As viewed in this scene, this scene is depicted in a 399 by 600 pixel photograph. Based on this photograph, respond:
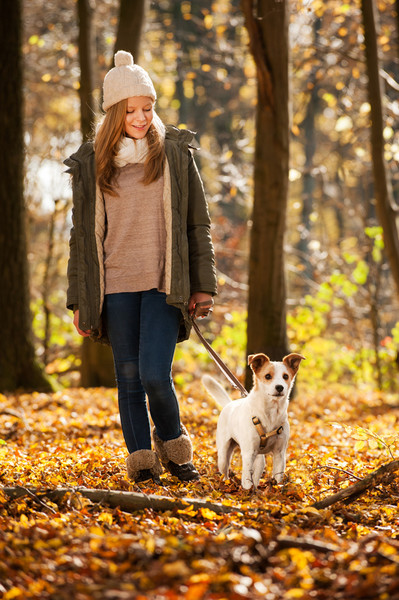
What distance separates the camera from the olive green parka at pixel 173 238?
4176 mm

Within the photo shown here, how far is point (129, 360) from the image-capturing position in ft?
14.0

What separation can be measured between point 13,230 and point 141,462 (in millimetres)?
5704

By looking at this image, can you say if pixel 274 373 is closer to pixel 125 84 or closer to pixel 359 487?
pixel 359 487

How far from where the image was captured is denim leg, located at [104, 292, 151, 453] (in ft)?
13.9

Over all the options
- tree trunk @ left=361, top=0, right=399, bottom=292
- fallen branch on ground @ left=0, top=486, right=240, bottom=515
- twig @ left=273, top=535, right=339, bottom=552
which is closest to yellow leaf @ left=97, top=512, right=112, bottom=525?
fallen branch on ground @ left=0, top=486, right=240, bottom=515

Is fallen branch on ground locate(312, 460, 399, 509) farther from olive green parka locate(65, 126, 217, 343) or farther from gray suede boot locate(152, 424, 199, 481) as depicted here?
olive green parka locate(65, 126, 217, 343)

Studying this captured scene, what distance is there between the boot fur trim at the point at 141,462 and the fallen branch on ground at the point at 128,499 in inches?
22.7

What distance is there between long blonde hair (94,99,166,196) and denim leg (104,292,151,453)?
0.67 meters

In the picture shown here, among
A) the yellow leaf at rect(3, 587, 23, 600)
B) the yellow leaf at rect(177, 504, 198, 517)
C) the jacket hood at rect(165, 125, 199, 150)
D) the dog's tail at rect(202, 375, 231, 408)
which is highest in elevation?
the jacket hood at rect(165, 125, 199, 150)

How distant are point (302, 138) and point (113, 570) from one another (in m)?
25.5

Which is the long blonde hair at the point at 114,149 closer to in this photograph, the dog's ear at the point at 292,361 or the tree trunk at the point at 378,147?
the dog's ear at the point at 292,361

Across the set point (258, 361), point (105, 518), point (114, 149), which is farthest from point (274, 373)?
point (114, 149)

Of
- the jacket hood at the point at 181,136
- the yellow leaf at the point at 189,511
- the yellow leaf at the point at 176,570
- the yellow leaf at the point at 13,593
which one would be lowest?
the yellow leaf at the point at 189,511

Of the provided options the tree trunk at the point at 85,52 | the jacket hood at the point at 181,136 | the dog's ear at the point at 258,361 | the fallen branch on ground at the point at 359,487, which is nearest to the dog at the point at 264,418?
the dog's ear at the point at 258,361
